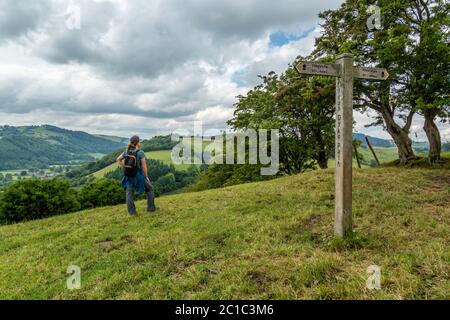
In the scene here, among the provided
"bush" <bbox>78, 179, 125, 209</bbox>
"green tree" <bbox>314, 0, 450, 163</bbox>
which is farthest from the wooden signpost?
"bush" <bbox>78, 179, 125, 209</bbox>

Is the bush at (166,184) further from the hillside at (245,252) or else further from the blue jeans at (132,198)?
the blue jeans at (132,198)

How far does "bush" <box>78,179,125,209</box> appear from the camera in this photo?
54.5 ft

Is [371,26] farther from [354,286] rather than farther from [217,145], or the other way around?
[217,145]

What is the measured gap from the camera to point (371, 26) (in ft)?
55.9

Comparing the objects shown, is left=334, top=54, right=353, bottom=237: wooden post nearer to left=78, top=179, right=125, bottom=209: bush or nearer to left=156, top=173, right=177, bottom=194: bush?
left=78, top=179, right=125, bottom=209: bush

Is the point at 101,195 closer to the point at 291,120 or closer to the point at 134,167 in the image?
the point at 134,167

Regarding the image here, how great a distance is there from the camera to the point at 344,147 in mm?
6059

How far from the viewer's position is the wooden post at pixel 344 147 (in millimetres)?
6043

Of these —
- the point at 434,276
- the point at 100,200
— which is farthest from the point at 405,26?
the point at 100,200

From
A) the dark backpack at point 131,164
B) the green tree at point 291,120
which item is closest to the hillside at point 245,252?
the dark backpack at point 131,164

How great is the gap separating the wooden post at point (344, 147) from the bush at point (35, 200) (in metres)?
13.0

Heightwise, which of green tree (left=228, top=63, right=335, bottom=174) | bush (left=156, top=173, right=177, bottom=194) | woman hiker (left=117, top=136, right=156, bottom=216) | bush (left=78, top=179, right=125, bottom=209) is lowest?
bush (left=156, top=173, right=177, bottom=194)

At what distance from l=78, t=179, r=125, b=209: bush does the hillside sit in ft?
19.4

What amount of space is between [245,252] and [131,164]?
5.48 m
